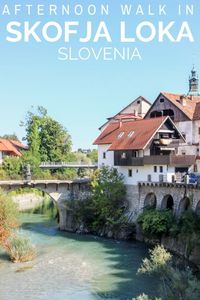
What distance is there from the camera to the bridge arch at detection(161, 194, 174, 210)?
1624 inches

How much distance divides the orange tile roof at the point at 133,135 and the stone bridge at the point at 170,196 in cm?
453

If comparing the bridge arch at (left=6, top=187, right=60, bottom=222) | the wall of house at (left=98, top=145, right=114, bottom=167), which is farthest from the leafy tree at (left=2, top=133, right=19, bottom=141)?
the wall of house at (left=98, top=145, right=114, bottom=167)

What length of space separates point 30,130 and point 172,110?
29.0 m

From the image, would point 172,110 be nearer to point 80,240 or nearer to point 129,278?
point 80,240

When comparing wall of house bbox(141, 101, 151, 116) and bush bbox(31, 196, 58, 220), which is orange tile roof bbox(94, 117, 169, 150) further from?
bush bbox(31, 196, 58, 220)

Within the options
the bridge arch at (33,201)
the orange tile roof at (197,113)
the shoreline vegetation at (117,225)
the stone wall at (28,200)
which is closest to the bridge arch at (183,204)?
the shoreline vegetation at (117,225)

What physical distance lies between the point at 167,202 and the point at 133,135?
9300 millimetres

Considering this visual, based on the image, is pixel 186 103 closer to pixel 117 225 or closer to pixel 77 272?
pixel 117 225

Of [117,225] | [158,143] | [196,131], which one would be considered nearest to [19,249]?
[117,225]

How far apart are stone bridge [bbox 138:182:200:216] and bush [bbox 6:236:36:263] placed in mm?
13854

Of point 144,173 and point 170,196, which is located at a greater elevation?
point 144,173

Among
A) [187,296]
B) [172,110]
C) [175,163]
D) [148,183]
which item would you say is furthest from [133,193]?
[187,296]

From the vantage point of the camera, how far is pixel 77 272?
30.5 m

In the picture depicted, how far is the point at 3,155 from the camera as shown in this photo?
2761 inches
